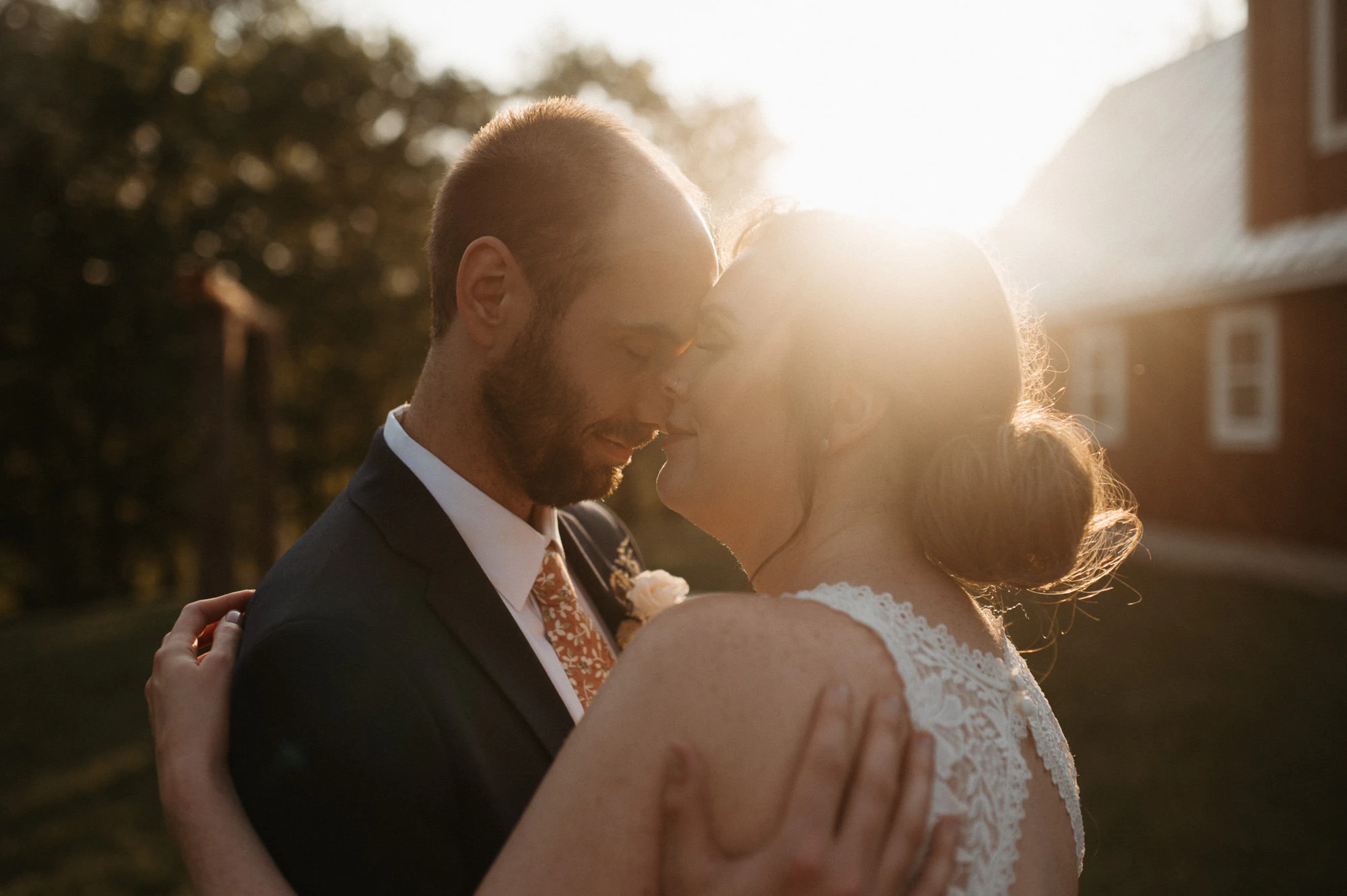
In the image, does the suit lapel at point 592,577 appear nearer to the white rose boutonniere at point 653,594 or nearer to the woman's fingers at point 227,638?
the white rose boutonniere at point 653,594

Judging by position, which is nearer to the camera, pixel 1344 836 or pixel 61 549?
pixel 1344 836

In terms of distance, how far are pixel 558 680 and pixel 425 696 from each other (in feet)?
1.78

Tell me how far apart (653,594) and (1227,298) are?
44.0 feet

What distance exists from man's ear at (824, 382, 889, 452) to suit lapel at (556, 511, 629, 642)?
3.93 ft

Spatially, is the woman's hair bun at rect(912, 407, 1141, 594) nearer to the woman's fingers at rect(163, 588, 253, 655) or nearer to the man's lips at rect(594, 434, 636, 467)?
the man's lips at rect(594, 434, 636, 467)

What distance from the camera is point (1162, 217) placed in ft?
53.7

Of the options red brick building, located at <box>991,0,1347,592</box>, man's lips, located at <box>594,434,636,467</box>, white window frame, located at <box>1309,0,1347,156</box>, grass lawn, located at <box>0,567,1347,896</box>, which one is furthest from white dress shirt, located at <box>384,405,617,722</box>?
white window frame, located at <box>1309,0,1347,156</box>

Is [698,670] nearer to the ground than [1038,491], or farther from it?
nearer to the ground

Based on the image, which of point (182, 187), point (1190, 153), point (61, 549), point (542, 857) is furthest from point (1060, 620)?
point (61, 549)

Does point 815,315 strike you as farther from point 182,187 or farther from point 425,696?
point 182,187

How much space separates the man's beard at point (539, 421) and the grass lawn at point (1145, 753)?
4193 mm

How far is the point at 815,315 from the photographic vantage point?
2.13 m

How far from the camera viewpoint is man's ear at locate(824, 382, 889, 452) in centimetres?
207

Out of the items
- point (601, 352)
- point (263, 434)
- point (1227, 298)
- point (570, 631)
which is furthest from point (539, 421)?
point (1227, 298)
